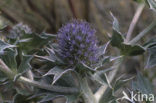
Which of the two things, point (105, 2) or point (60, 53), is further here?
point (105, 2)

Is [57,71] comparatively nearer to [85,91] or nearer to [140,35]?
[85,91]

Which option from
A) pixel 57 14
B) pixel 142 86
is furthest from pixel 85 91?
pixel 57 14

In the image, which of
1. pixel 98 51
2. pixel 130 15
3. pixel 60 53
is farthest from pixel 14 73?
pixel 130 15

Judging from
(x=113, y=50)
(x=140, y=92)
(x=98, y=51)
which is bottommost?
(x=113, y=50)

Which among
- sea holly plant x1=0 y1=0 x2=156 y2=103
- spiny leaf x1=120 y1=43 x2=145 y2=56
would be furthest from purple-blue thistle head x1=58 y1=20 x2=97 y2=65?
spiny leaf x1=120 y1=43 x2=145 y2=56

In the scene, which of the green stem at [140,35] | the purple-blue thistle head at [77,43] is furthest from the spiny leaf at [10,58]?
the green stem at [140,35]

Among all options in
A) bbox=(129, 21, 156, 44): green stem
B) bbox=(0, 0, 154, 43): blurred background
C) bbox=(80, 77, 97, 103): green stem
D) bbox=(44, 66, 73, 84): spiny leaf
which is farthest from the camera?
bbox=(0, 0, 154, 43): blurred background

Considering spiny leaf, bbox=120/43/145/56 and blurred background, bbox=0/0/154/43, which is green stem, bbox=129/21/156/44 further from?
blurred background, bbox=0/0/154/43

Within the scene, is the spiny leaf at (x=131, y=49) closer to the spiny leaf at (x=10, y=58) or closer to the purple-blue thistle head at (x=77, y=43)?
the purple-blue thistle head at (x=77, y=43)

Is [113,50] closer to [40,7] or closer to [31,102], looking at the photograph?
[40,7]
